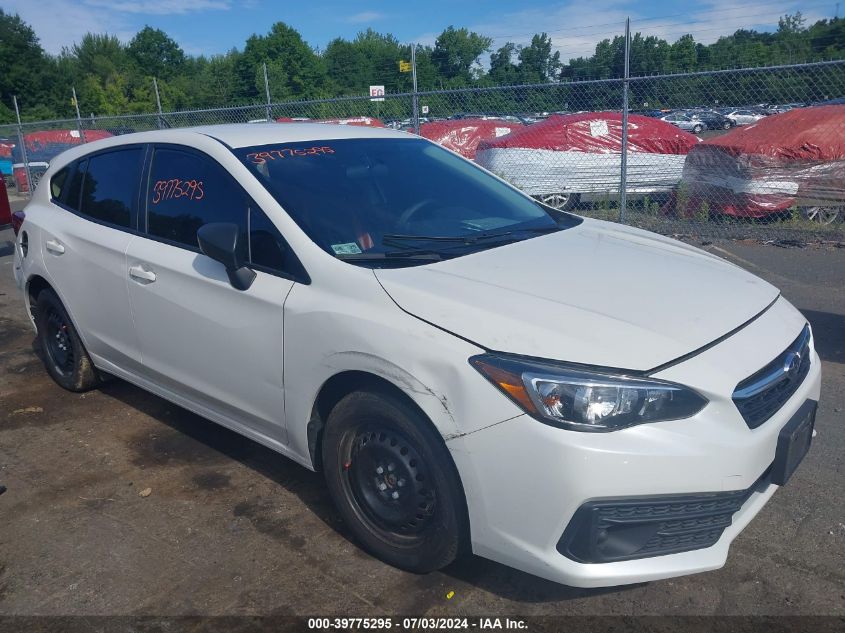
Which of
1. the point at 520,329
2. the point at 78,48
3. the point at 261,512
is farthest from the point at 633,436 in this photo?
the point at 78,48

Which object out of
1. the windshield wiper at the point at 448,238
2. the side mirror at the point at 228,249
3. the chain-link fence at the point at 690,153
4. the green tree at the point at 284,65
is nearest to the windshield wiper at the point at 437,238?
the windshield wiper at the point at 448,238

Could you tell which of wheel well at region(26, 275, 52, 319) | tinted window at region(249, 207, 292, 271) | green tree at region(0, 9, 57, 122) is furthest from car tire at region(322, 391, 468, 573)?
green tree at region(0, 9, 57, 122)

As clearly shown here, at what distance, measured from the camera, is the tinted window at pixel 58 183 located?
483 centimetres

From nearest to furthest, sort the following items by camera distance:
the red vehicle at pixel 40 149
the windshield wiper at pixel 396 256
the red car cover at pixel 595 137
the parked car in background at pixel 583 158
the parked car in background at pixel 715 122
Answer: the windshield wiper at pixel 396 256 → the parked car in background at pixel 583 158 → the red car cover at pixel 595 137 → the parked car in background at pixel 715 122 → the red vehicle at pixel 40 149

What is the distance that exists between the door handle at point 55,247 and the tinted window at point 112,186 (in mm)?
252

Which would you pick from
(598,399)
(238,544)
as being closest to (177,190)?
(238,544)

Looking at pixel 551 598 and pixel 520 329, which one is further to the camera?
pixel 551 598

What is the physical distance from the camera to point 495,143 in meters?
12.4

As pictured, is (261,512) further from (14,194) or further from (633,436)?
(14,194)

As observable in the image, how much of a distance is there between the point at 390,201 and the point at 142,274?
4.49 feet

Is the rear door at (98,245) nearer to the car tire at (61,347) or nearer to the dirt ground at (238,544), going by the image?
the car tire at (61,347)

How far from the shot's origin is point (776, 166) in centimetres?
993

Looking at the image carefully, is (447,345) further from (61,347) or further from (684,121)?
(684,121)

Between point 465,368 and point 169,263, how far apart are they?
190 cm
